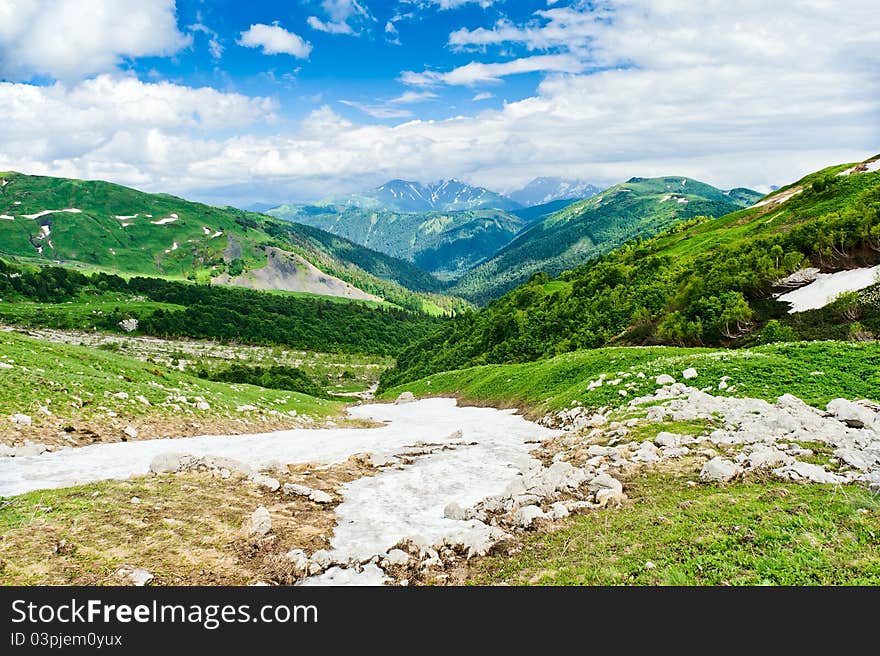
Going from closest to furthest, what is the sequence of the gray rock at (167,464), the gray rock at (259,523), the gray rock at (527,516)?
the gray rock at (259,523) → the gray rock at (527,516) → the gray rock at (167,464)

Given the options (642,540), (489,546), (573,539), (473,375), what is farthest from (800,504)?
(473,375)

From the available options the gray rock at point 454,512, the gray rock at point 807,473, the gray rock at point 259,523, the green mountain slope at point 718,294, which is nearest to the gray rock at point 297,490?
the gray rock at point 259,523

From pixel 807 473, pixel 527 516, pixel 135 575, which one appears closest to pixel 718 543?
pixel 527 516

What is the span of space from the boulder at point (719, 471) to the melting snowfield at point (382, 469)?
619cm

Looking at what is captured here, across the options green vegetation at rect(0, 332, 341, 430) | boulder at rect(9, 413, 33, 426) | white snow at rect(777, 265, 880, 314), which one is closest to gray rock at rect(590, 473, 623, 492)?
green vegetation at rect(0, 332, 341, 430)

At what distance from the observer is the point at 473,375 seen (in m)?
55.8

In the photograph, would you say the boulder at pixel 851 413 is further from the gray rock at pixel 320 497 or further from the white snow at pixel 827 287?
the white snow at pixel 827 287

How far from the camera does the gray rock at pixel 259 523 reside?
1098cm

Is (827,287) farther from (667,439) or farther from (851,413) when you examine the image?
(667,439)

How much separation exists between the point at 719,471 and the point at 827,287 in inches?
1513

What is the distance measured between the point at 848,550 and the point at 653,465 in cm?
644

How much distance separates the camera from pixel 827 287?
130 feet

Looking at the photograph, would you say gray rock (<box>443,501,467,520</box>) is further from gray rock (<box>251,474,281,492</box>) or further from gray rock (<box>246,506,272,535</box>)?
gray rock (<box>251,474,281,492</box>)

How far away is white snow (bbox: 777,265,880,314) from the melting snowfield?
29.1 m
